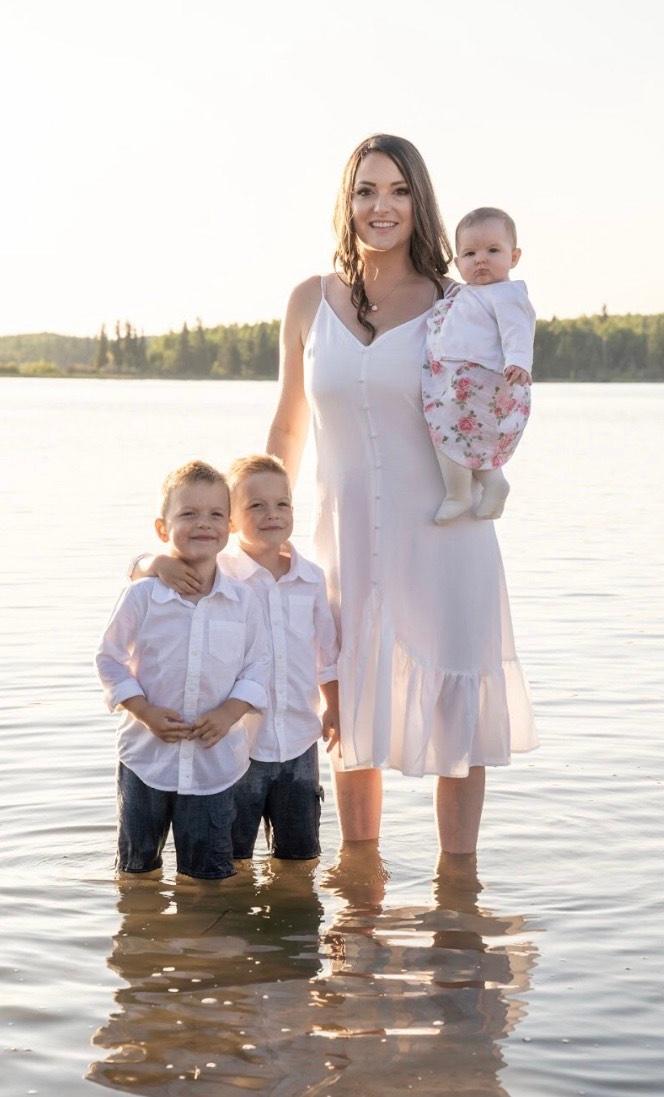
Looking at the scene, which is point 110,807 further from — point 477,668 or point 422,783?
point 477,668

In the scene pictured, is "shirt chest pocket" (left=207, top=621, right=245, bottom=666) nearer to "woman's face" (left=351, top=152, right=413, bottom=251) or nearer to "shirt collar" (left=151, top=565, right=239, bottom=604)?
"shirt collar" (left=151, top=565, right=239, bottom=604)

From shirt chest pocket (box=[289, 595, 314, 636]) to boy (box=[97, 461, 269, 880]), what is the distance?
0.49 feet

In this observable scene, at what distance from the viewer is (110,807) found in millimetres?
6312

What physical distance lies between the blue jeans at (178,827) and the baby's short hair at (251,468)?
0.85 m

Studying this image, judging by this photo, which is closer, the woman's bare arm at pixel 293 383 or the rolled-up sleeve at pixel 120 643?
the rolled-up sleeve at pixel 120 643

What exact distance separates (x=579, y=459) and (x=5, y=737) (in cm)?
2135

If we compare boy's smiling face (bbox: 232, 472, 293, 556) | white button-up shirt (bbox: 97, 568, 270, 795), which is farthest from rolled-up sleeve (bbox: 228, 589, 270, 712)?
boy's smiling face (bbox: 232, 472, 293, 556)

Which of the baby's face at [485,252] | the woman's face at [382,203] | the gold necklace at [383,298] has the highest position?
the woman's face at [382,203]

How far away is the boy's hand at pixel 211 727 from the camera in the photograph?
15.6ft

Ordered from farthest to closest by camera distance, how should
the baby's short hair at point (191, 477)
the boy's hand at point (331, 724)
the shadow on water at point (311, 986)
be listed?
the boy's hand at point (331, 724)
the baby's short hair at point (191, 477)
the shadow on water at point (311, 986)

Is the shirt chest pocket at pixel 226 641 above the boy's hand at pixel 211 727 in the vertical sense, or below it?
above

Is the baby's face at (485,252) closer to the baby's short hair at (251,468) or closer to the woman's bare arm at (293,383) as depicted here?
the woman's bare arm at (293,383)

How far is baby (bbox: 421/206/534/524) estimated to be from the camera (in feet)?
15.6

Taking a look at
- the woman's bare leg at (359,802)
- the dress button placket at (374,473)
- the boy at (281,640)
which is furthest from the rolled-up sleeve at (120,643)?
the woman's bare leg at (359,802)
